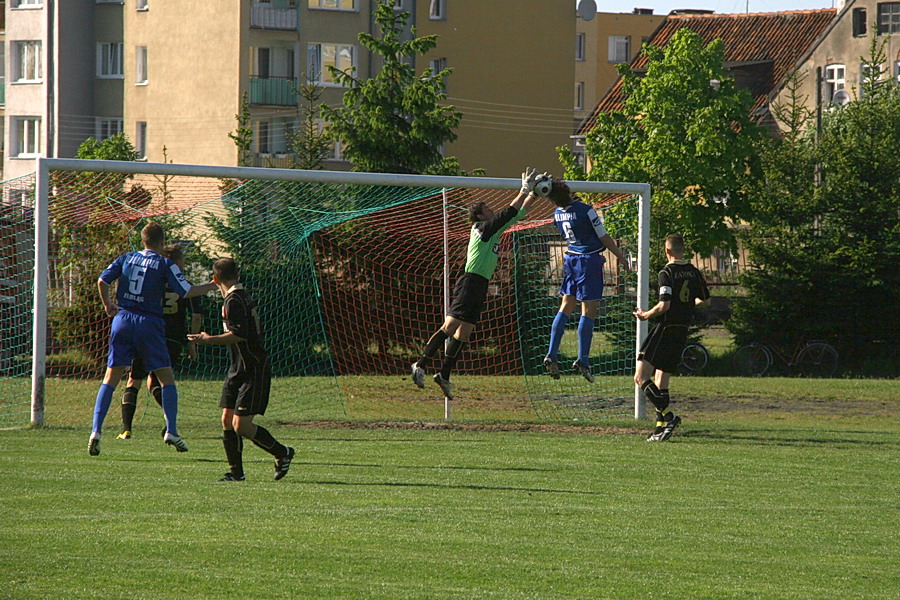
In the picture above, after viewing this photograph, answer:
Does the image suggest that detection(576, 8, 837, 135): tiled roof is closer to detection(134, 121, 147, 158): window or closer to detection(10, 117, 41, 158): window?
detection(134, 121, 147, 158): window

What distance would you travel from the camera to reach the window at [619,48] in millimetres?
86562

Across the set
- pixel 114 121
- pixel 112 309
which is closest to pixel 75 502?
pixel 112 309

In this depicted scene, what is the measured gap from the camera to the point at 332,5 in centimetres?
4816

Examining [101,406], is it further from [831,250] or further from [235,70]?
[235,70]

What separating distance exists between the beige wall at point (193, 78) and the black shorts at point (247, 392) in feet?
120

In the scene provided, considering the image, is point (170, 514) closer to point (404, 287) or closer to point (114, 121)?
point (404, 287)

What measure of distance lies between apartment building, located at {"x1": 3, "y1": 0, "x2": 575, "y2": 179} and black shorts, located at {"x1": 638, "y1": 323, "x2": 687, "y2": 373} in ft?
102

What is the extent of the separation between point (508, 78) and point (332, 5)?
30.5 feet

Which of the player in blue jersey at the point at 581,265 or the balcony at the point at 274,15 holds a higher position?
the balcony at the point at 274,15

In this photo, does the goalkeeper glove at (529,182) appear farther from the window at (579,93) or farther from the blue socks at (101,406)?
the window at (579,93)

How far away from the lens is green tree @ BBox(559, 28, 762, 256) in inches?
1383

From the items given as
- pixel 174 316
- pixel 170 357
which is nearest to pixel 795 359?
pixel 174 316

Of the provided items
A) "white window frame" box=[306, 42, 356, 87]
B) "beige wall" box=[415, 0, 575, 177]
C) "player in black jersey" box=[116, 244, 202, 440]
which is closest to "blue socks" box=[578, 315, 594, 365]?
"player in black jersey" box=[116, 244, 202, 440]

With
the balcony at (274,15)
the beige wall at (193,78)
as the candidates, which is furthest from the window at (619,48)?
the beige wall at (193,78)
